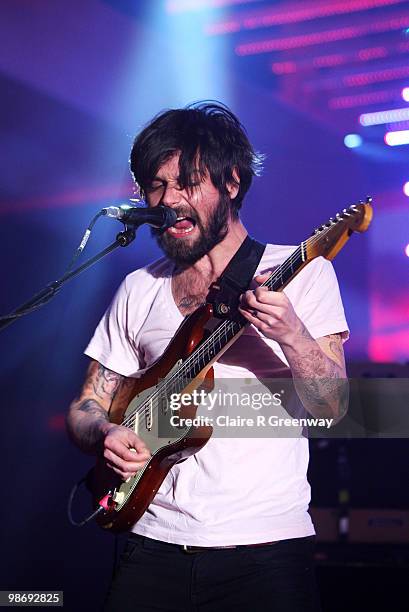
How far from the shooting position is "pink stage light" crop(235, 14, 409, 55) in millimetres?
4164

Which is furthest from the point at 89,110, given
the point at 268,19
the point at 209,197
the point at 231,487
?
the point at 231,487

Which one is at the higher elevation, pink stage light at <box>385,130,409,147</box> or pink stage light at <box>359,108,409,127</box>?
pink stage light at <box>359,108,409,127</box>

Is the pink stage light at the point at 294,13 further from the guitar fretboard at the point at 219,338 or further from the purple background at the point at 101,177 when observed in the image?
the guitar fretboard at the point at 219,338

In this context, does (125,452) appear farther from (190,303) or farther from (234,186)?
(234,186)

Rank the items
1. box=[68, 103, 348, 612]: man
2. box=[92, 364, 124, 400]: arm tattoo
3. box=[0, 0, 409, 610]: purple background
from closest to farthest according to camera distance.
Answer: box=[68, 103, 348, 612]: man
box=[92, 364, 124, 400]: arm tattoo
box=[0, 0, 409, 610]: purple background

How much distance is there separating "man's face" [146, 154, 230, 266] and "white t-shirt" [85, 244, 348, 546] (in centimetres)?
20

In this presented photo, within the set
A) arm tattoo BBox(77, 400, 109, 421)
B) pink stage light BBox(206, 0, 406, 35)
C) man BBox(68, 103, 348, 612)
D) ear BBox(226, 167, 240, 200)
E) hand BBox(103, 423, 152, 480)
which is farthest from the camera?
pink stage light BBox(206, 0, 406, 35)

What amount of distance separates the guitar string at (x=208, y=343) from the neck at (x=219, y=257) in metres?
0.36

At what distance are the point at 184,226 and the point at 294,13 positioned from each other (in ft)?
7.37

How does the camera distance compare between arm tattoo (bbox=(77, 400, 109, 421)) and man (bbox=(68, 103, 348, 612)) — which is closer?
man (bbox=(68, 103, 348, 612))

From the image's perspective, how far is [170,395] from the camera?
2.27 meters

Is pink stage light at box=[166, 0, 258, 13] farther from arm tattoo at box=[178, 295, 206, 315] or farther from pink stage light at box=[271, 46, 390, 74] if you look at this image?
arm tattoo at box=[178, 295, 206, 315]

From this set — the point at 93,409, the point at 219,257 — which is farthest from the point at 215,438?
the point at 219,257

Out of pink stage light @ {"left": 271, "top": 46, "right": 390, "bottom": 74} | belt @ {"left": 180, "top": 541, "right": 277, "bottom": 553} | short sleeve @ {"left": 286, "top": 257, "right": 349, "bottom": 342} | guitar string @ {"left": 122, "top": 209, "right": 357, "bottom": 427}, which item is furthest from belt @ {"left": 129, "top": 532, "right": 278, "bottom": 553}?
pink stage light @ {"left": 271, "top": 46, "right": 390, "bottom": 74}
